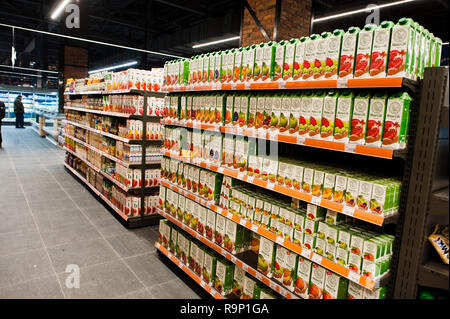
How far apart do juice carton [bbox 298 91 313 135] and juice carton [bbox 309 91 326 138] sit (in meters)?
0.02

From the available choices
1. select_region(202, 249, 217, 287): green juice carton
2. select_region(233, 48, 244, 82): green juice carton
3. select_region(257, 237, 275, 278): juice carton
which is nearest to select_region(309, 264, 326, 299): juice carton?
select_region(257, 237, 275, 278): juice carton

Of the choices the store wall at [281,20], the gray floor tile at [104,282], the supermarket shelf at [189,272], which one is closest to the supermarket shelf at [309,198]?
the supermarket shelf at [189,272]

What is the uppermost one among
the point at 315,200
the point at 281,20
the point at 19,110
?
the point at 281,20

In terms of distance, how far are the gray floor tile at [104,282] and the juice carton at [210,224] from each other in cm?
89

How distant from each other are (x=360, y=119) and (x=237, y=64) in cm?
118

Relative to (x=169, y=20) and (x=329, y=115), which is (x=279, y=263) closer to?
(x=329, y=115)

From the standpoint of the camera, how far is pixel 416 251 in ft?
5.50

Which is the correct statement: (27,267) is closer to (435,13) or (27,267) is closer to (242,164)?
(242,164)

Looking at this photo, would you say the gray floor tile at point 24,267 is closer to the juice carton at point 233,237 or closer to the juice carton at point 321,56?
the juice carton at point 233,237

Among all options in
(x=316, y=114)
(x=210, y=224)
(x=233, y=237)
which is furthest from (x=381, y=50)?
(x=210, y=224)

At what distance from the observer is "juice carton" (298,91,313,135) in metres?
2.10

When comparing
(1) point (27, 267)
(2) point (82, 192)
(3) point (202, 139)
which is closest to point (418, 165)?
(3) point (202, 139)

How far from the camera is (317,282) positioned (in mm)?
2117
